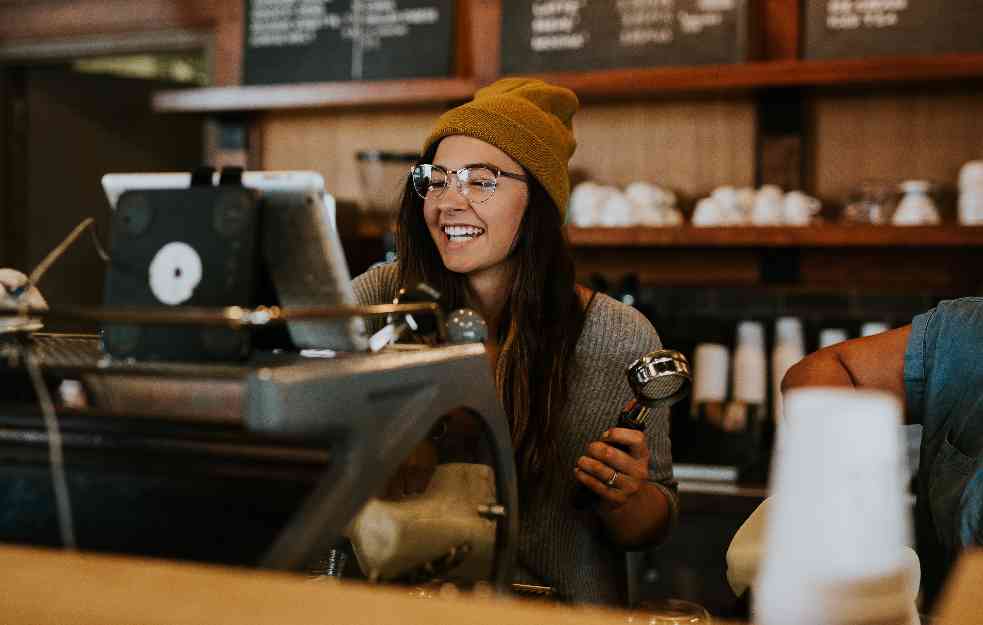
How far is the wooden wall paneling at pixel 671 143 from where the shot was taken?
3061mm

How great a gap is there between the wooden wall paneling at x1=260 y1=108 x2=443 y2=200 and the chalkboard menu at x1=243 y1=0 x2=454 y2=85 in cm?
16

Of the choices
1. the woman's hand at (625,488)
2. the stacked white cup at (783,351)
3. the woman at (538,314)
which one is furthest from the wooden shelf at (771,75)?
the woman's hand at (625,488)

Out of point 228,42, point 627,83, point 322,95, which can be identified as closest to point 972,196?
point 627,83

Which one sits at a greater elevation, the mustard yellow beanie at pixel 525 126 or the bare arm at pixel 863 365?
the mustard yellow beanie at pixel 525 126

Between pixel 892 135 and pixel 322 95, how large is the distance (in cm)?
173

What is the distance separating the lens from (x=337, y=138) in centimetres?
347

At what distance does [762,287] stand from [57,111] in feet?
9.73

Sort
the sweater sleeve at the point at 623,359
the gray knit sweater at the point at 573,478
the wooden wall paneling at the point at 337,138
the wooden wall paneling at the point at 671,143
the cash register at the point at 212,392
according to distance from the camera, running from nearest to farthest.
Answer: the cash register at the point at 212,392, the gray knit sweater at the point at 573,478, the sweater sleeve at the point at 623,359, the wooden wall paneling at the point at 671,143, the wooden wall paneling at the point at 337,138

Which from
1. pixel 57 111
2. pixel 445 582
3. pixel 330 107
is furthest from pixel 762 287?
pixel 57 111

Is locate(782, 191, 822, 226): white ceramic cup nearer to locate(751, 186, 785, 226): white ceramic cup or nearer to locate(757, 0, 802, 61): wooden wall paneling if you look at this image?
locate(751, 186, 785, 226): white ceramic cup

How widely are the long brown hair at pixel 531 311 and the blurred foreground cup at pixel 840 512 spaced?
902mm

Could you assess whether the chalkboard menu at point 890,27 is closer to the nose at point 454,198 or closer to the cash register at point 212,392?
the nose at point 454,198

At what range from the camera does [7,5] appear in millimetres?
3891

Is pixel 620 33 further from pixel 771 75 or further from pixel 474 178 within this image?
pixel 474 178
